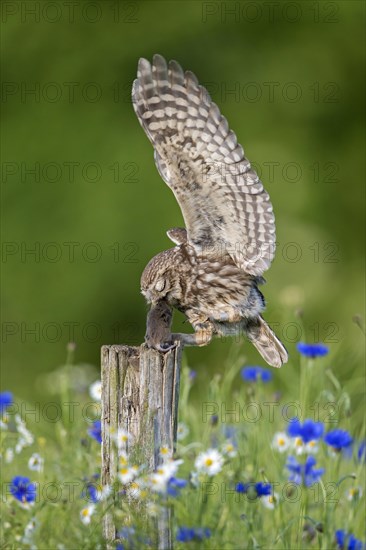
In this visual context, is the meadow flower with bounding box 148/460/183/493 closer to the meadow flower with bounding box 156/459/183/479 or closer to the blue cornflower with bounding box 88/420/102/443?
the meadow flower with bounding box 156/459/183/479

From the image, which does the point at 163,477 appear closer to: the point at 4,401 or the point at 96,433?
the point at 96,433

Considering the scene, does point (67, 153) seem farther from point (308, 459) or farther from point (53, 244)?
point (308, 459)

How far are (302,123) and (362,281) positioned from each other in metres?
1.21

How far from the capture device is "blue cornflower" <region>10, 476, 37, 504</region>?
3660 mm

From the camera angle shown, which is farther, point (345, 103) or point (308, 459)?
point (345, 103)

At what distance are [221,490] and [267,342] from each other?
2.06ft

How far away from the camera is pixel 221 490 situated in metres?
3.96

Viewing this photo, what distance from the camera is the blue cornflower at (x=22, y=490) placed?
12.0 feet

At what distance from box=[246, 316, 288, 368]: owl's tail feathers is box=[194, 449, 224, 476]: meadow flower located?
0.77m

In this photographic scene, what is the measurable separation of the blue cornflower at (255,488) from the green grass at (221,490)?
0.09 ft

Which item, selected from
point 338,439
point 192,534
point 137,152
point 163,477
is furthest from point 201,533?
point 137,152

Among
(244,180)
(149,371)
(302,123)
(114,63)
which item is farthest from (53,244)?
(149,371)

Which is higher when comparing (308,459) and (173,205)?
(173,205)

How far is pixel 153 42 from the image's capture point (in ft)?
26.2
